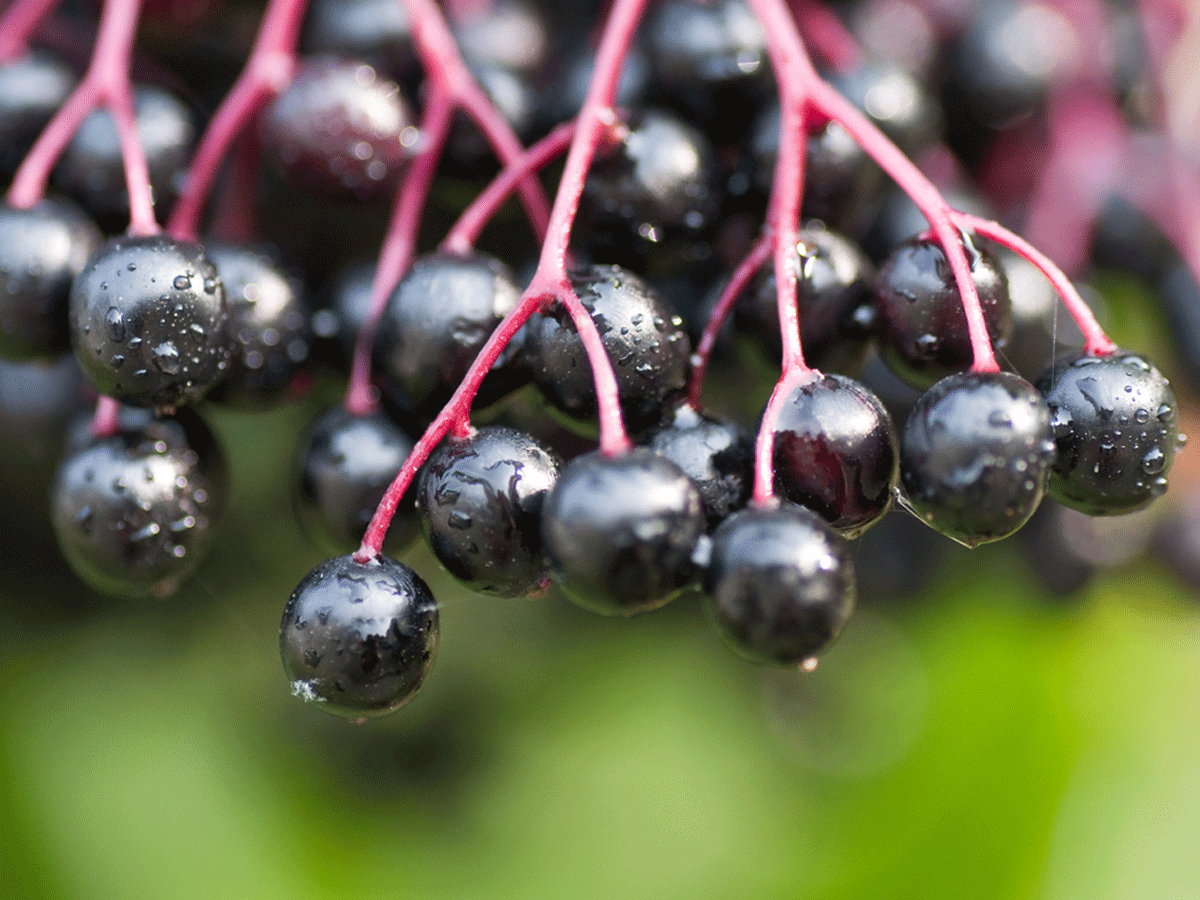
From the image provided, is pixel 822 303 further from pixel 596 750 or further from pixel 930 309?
pixel 596 750

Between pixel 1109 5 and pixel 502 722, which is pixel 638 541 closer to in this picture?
pixel 502 722

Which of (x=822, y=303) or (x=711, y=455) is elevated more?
(x=822, y=303)

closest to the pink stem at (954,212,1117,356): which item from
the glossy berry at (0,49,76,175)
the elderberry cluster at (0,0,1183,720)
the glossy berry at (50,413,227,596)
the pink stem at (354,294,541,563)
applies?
the elderberry cluster at (0,0,1183,720)

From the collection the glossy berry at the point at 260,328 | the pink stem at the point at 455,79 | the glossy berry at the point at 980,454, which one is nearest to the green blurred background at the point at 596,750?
the glossy berry at the point at 260,328

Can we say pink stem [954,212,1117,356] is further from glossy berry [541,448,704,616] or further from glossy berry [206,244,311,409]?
glossy berry [206,244,311,409]

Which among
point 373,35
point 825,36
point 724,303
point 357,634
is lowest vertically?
point 357,634

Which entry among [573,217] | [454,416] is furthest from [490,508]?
[573,217]

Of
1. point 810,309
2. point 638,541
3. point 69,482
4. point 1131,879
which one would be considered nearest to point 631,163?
point 810,309

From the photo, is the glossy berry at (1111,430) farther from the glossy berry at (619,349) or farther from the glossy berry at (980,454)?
the glossy berry at (619,349)
